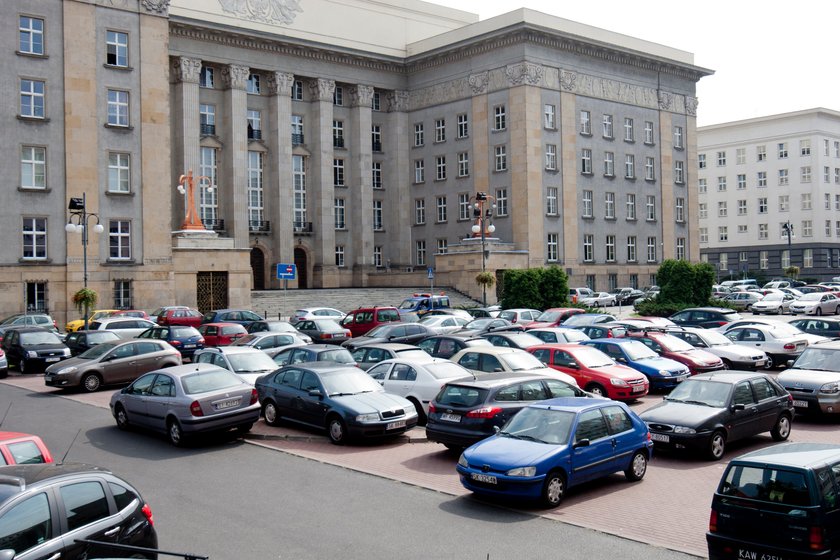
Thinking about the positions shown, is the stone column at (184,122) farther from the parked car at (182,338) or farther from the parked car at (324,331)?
the parked car at (182,338)

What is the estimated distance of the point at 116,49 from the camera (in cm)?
4553

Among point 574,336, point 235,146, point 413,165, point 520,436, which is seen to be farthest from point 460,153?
point 520,436

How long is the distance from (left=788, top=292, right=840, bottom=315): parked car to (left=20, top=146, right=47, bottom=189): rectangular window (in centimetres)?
4208

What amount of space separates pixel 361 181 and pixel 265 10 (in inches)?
566

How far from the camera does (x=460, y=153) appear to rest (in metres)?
64.4

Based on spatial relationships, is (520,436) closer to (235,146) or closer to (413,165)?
(235,146)

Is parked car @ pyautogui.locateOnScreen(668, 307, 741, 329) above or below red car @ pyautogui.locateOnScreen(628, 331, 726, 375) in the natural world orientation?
above

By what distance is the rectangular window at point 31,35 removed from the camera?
4272 centimetres

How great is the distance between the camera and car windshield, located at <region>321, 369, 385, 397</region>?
17297 mm

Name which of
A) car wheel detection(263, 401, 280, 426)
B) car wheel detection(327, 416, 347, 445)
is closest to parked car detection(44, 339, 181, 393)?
car wheel detection(263, 401, 280, 426)

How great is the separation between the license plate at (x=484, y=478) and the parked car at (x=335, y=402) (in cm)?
445

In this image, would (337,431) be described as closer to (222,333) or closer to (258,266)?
(222,333)

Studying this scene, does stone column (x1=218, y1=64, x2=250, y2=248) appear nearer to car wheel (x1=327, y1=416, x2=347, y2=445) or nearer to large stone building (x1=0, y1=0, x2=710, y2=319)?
large stone building (x1=0, y1=0, x2=710, y2=319)

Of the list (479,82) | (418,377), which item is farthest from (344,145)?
(418,377)
